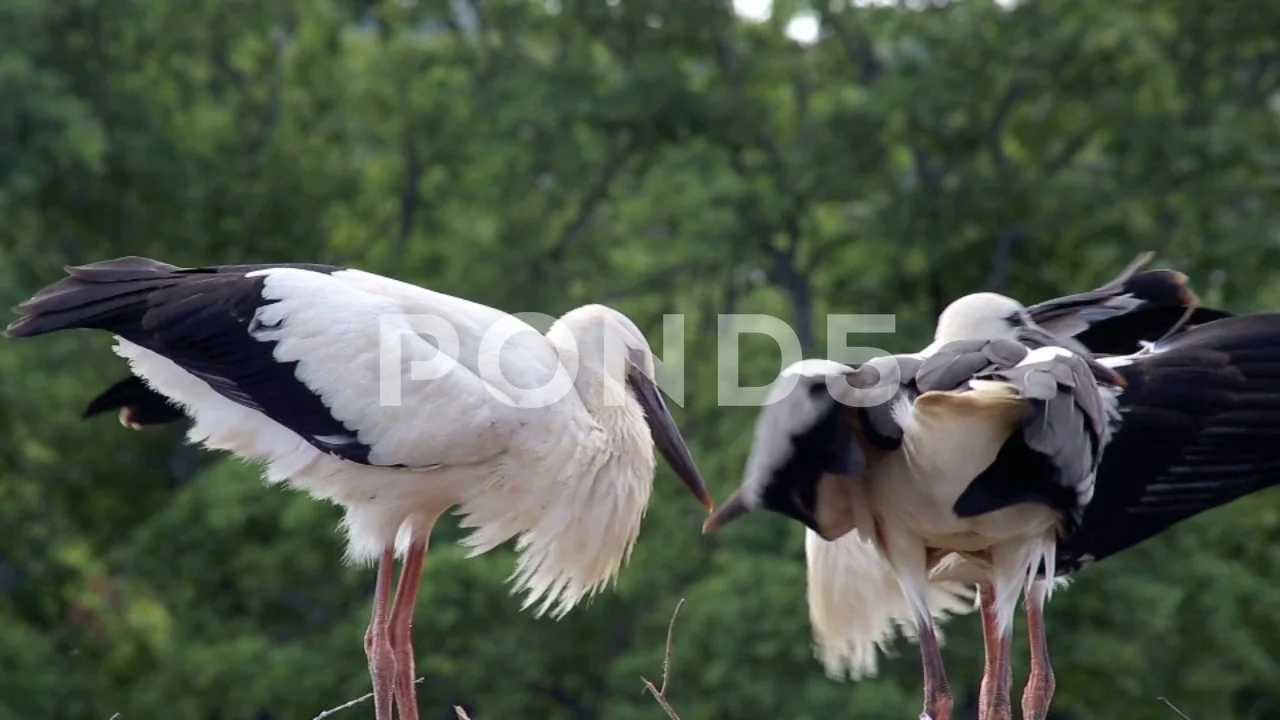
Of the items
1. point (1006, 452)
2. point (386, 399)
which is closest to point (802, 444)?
point (1006, 452)

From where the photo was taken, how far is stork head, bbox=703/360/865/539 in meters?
4.11

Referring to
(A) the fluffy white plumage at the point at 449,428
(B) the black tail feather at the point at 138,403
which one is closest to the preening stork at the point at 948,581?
(A) the fluffy white plumage at the point at 449,428

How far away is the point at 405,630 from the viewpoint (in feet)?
18.1

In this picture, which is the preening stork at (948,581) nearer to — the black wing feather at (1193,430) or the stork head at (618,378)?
the black wing feather at (1193,430)

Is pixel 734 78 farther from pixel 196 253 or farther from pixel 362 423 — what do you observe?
pixel 362 423

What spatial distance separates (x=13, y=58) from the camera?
11.5 m

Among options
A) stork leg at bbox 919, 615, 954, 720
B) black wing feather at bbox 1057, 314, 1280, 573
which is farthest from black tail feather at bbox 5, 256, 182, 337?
black wing feather at bbox 1057, 314, 1280, 573

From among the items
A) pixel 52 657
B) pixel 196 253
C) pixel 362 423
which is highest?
pixel 196 253

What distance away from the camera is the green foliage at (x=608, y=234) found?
35.9 feet

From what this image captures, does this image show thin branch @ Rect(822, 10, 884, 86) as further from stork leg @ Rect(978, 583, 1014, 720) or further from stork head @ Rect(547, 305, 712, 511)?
stork leg @ Rect(978, 583, 1014, 720)

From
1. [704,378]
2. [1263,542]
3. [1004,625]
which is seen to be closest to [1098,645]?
[1263,542]

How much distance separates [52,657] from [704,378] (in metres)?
4.45

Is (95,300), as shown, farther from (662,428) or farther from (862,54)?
(862,54)

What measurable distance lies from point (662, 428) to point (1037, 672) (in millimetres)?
1273
